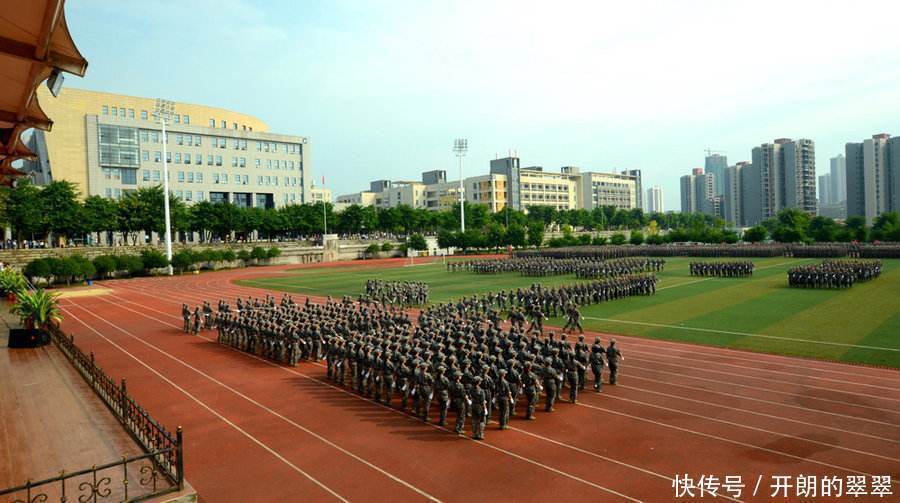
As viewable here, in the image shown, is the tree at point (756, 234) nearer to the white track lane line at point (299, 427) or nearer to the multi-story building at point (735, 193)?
the white track lane line at point (299, 427)

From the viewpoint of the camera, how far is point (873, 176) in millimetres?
113500

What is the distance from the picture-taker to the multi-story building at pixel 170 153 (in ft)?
221

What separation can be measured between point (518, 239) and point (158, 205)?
1790 inches

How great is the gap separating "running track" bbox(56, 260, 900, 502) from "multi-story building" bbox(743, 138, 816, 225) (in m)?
137

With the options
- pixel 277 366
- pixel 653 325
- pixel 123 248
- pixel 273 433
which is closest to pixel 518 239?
pixel 123 248

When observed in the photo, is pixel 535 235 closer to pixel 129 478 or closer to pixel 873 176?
pixel 129 478

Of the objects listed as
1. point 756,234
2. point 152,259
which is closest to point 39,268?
point 152,259

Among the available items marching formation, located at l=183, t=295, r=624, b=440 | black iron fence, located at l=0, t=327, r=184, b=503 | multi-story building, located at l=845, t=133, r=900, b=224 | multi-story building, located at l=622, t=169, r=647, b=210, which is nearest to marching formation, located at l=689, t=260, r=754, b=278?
marching formation, located at l=183, t=295, r=624, b=440

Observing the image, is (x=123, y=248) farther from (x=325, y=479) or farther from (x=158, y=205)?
(x=325, y=479)

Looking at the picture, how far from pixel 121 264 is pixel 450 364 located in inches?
1839

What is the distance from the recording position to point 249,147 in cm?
8000

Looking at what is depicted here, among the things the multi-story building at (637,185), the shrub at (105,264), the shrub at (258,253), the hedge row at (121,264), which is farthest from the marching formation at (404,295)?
the multi-story building at (637,185)

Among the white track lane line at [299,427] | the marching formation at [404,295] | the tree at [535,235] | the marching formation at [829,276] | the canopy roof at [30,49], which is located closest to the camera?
the canopy roof at [30,49]

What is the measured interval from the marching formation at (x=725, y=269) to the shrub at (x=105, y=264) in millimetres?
48467
